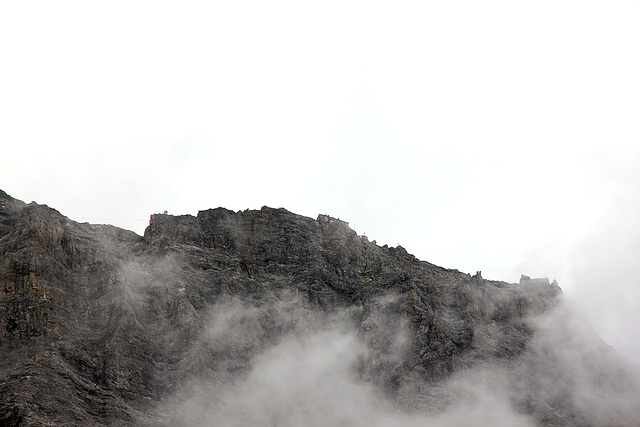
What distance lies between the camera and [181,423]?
183250 millimetres

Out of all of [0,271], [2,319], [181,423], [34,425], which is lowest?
[34,425]

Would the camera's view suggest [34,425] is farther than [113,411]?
No

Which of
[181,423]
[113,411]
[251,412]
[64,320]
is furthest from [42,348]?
[251,412]

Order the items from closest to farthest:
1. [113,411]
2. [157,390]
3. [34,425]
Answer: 1. [34,425]
2. [113,411]
3. [157,390]

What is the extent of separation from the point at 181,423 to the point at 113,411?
1718cm

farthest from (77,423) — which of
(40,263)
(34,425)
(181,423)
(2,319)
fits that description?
(40,263)

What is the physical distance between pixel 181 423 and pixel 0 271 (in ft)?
212

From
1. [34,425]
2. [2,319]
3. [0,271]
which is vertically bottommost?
[34,425]

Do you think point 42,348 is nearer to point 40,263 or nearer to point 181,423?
point 40,263

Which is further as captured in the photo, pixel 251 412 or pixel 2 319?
pixel 251 412

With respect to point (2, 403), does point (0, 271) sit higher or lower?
higher

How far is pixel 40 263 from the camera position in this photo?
199500 mm

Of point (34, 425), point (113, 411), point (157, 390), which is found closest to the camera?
point (34, 425)

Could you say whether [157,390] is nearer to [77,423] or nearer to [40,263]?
[77,423]
